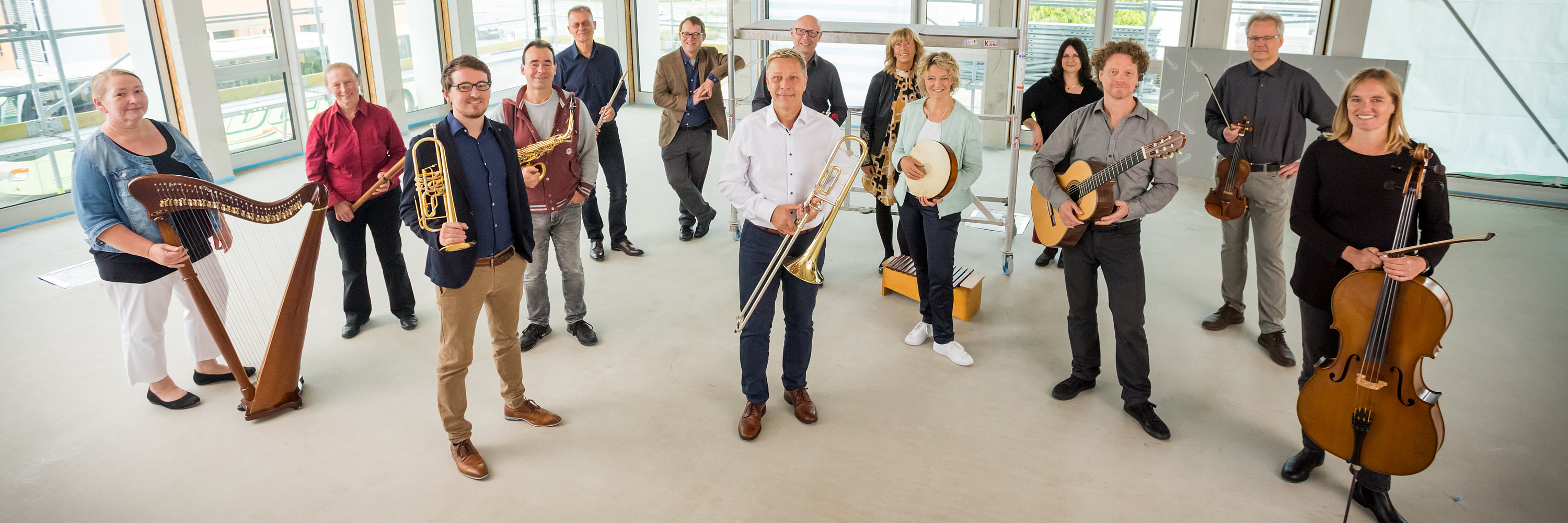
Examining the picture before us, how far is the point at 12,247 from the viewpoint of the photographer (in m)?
6.64

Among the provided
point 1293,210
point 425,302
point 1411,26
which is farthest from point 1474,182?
point 425,302

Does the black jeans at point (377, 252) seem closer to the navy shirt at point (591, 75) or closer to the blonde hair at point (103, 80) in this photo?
the blonde hair at point (103, 80)

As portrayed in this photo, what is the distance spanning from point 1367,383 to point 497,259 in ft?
10.1

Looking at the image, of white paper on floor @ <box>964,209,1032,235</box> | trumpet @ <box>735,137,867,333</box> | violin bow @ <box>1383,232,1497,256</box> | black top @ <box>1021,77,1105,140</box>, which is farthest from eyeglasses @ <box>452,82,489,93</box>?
white paper on floor @ <box>964,209,1032,235</box>

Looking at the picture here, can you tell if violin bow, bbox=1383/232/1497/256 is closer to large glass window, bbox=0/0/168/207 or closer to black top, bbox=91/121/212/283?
black top, bbox=91/121/212/283

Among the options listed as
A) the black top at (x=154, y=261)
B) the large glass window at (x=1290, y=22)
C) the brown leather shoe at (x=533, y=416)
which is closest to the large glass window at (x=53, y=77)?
the black top at (x=154, y=261)

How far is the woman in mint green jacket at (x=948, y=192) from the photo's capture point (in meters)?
4.51

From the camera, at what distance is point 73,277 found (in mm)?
6016

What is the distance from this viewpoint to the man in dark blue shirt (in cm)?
606

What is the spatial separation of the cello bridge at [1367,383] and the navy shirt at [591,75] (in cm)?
443

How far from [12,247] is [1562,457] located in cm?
903

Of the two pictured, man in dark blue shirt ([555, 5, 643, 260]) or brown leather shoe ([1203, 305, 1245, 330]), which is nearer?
brown leather shoe ([1203, 305, 1245, 330])

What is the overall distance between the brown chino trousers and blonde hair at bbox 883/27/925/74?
2523 mm

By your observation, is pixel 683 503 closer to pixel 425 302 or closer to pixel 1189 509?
pixel 1189 509
